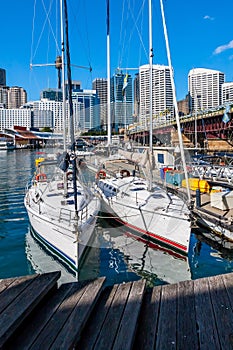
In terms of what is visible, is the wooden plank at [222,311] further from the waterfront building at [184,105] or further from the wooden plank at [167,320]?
the waterfront building at [184,105]

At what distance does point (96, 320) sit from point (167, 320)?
2.59 ft

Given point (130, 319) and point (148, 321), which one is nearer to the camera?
point (130, 319)

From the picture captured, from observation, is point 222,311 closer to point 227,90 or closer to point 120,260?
point 120,260

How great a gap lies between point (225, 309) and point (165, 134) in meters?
31.6

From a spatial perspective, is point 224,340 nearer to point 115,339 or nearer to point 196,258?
point 115,339

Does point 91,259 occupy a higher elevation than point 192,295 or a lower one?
lower

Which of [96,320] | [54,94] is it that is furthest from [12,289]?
[54,94]

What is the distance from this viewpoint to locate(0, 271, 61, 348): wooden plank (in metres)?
3.03

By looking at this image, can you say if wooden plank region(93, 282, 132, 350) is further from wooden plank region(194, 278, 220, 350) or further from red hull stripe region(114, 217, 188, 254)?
red hull stripe region(114, 217, 188, 254)

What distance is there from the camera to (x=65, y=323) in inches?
129

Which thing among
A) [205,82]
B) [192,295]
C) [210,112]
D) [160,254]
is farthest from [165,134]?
[205,82]

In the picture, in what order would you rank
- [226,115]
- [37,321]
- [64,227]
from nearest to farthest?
1. [37,321]
2. [64,227]
3. [226,115]

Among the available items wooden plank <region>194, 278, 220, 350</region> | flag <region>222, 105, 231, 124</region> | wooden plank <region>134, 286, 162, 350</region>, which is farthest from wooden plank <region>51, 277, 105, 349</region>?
flag <region>222, 105, 231, 124</region>

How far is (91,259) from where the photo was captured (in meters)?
11.5
